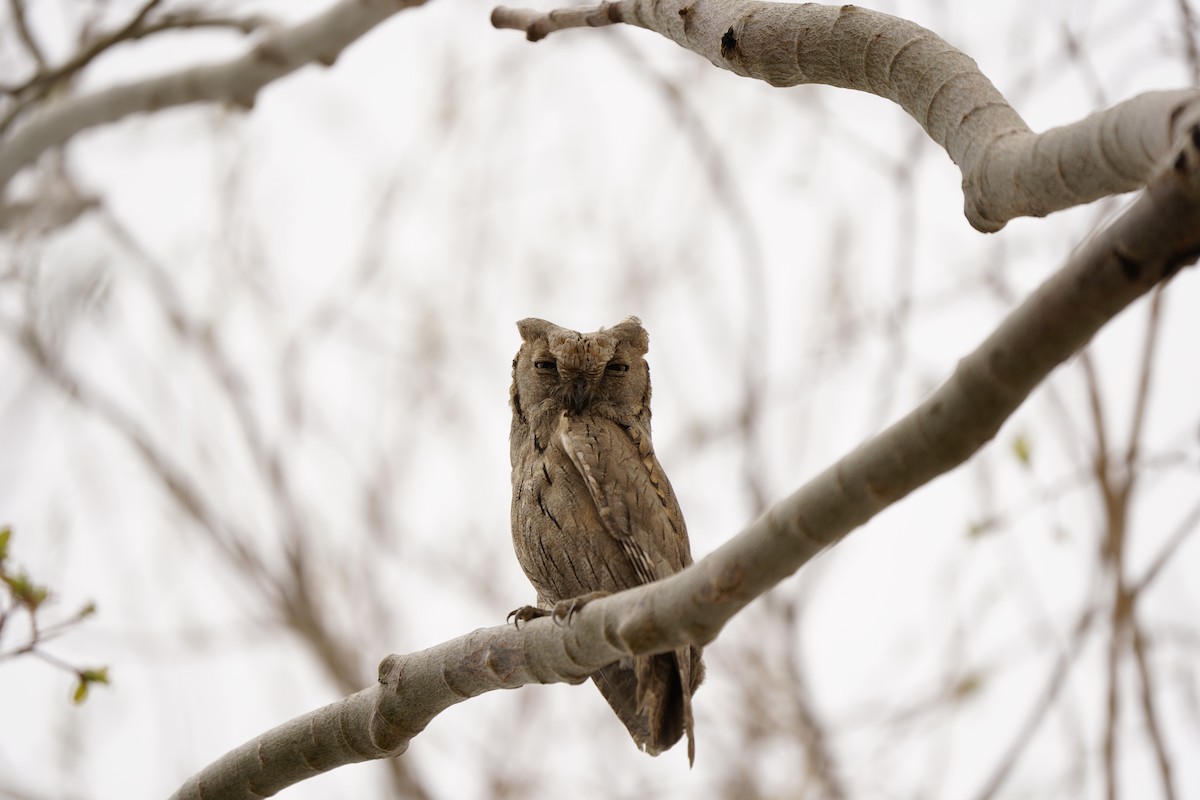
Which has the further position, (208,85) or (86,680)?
(208,85)

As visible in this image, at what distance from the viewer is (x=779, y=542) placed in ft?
5.31

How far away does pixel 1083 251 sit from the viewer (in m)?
1.31

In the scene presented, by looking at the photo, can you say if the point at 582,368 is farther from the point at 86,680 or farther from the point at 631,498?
the point at 86,680

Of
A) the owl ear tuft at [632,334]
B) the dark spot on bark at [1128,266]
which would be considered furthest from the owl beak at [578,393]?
the dark spot on bark at [1128,266]

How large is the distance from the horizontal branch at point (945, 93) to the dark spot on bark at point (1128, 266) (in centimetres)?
10

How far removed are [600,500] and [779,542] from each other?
5.15 ft

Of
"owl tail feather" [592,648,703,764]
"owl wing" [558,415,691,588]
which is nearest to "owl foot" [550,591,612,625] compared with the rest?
"owl tail feather" [592,648,703,764]

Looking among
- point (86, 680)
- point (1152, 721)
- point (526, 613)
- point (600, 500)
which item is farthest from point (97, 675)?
point (1152, 721)

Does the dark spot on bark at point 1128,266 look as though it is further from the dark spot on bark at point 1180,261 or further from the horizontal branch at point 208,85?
the horizontal branch at point 208,85

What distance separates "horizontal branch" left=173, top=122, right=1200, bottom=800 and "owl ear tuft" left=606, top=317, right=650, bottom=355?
52.5 inches

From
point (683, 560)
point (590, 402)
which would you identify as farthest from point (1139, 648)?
point (590, 402)

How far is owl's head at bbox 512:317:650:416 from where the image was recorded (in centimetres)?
331

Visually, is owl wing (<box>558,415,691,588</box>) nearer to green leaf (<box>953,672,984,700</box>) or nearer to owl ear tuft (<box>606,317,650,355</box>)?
owl ear tuft (<box>606,317,650,355</box>)

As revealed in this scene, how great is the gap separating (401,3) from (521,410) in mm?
1284
